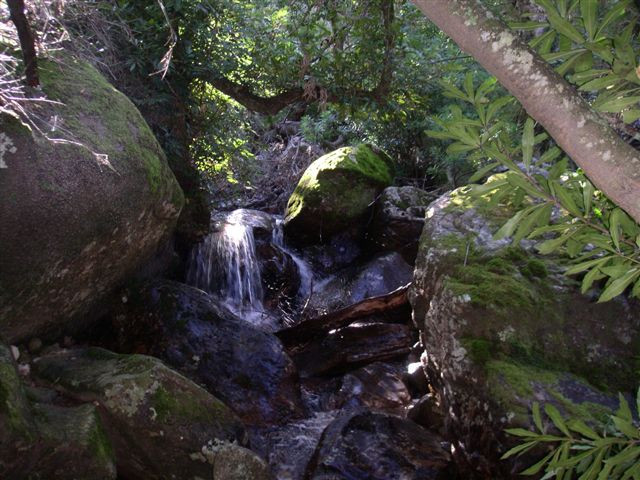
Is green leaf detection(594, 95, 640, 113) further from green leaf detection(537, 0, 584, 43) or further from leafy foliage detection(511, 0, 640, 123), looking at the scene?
green leaf detection(537, 0, 584, 43)

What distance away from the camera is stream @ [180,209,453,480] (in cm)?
434

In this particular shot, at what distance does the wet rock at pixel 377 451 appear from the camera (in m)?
4.14

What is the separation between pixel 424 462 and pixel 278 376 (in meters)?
1.79

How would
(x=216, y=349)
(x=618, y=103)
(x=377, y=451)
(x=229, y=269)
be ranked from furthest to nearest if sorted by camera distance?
1. (x=229, y=269)
2. (x=216, y=349)
3. (x=377, y=451)
4. (x=618, y=103)

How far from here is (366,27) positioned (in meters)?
5.73

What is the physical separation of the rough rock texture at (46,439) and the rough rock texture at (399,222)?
21.4ft

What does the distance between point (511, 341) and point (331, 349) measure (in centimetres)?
271

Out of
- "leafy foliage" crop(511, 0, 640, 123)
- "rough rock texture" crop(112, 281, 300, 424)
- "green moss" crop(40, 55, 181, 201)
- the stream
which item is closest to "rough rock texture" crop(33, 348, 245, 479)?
the stream

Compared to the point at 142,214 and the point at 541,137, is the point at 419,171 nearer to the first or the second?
Answer: the point at 142,214

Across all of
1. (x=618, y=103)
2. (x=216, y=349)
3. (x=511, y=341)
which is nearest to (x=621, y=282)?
(x=618, y=103)

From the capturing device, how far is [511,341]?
157 inches

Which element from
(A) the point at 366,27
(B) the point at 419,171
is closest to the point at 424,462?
(A) the point at 366,27

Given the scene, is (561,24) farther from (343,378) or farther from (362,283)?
(362,283)

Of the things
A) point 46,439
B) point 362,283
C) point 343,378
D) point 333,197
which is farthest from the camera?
point 333,197
